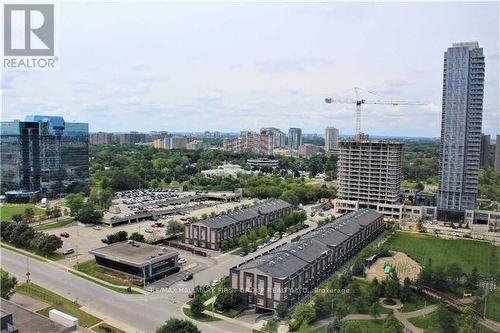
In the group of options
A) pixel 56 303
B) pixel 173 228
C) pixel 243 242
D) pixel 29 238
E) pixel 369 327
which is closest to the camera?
pixel 369 327

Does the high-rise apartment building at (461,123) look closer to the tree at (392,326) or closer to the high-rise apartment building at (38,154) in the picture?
the tree at (392,326)

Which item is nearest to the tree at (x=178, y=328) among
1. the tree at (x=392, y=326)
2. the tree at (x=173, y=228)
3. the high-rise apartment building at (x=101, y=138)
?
the tree at (x=392, y=326)

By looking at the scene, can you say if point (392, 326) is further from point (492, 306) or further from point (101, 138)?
point (101, 138)

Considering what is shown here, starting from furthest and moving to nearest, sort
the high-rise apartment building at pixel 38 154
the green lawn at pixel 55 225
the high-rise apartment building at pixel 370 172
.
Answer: the high-rise apartment building at pixel 38 154
the high-rise apartment building at pixel 370 172
the green lawn at pixel 55 225

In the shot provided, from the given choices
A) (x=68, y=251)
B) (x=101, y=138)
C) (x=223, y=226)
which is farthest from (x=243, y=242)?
(x=101, y=138)

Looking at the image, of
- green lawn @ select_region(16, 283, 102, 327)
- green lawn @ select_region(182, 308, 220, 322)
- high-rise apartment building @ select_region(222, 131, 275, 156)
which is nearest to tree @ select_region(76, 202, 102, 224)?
green lawn @ select_region(16, 283, 102, 327)

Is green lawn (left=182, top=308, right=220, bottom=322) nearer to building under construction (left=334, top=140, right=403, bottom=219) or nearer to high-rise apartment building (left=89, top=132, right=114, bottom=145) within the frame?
building under construction (left=334, top=140, right=403, bottom=219)
